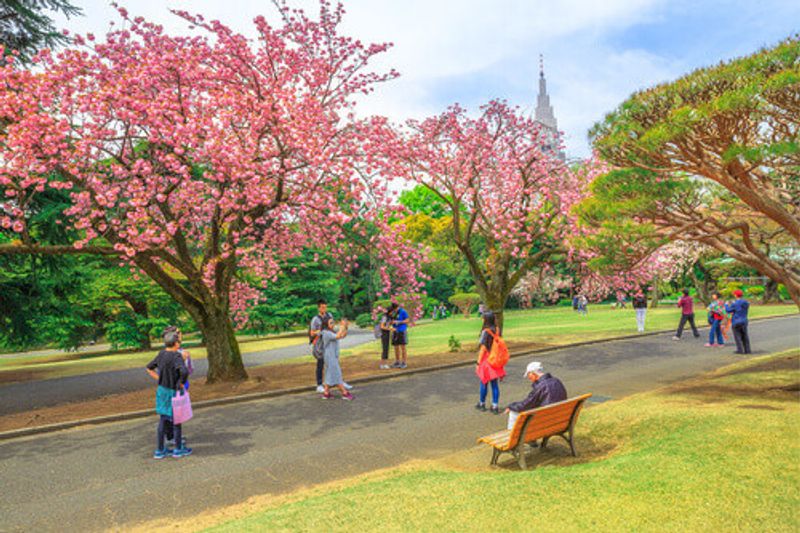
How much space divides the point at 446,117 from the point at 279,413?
39.5ft

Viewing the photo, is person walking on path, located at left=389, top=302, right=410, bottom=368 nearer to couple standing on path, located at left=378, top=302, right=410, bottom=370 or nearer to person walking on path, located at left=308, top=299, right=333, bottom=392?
couple standing on path, located at left=378, top=302, right=410, bottom=370

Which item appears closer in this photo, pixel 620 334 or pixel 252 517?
pixel 252 517

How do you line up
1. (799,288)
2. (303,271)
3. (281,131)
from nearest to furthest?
(799,288)
(281,131)
(303,271)

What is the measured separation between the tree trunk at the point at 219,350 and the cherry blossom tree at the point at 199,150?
4 cm

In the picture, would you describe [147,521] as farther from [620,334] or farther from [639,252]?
[620,334]

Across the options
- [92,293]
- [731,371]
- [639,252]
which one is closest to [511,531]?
[639,252]

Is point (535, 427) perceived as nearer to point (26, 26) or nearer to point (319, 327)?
point (319, 327)

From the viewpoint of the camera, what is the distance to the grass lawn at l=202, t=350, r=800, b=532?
4.30 metres

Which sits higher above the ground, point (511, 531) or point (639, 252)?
point (639, 252)

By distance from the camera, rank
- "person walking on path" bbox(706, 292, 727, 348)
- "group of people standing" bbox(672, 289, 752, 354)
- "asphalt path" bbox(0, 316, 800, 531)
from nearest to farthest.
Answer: "asphalt path" bbox(0, 316, 800, 531) → "group of people standing" bbox(672, 289, 752, 354) → "person walking on path" bbox(706, 292, 727, 348)

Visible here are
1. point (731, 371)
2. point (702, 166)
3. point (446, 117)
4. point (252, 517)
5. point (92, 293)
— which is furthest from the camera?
point (92, 293)

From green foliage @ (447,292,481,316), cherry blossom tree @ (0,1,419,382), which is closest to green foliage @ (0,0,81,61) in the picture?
cherry blossom tree @ (0,1,419,382)

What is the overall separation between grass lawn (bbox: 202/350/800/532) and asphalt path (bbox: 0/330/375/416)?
7754mm

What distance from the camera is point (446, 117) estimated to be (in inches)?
673
